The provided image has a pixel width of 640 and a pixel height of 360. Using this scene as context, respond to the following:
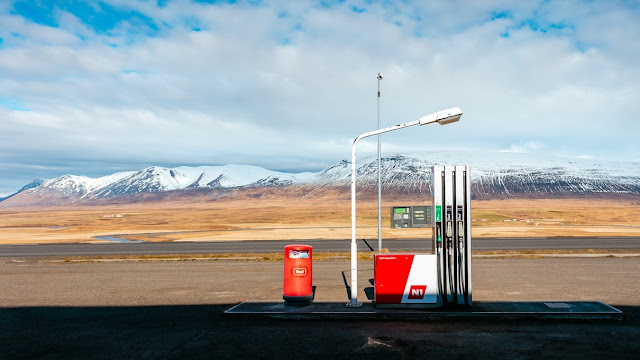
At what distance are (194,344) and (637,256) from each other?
22.5 m

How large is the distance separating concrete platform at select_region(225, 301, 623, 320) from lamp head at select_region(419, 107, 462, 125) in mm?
4482

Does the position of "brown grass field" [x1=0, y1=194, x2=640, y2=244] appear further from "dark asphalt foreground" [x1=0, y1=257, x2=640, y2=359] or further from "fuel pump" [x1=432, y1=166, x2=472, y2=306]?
"fuel pump" [x1=432, y1=166, x2=472, y2=306]

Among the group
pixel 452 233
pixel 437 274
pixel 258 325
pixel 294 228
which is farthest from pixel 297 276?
pixel 294 228

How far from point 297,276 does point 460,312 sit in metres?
4.09

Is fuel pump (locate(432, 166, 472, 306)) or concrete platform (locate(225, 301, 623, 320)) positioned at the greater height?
fuel pump (locate(432, 166, 472, 306))

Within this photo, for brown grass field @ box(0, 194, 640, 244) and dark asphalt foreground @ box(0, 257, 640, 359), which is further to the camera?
brown grass field @ box(0, 194, 640, 244)

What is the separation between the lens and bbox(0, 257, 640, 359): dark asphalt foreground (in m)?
8.45

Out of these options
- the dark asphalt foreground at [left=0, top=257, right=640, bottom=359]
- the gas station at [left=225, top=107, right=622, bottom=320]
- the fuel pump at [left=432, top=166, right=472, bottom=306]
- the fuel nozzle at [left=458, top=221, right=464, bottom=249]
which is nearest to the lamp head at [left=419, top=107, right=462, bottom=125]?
the gas station at [left=225, top=107, right=622, bottom=320]

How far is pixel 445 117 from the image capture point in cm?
1113

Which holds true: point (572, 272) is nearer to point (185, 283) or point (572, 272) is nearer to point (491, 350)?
point (491, 350)

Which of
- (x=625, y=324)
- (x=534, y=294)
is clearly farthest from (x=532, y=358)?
(x=534, y=294)

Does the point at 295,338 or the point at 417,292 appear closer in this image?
the point at 295,338

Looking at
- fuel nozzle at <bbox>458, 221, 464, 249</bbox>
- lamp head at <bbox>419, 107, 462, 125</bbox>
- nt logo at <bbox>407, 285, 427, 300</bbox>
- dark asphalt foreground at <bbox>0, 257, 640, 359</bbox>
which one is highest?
lamp head at <bbox>419, 107, 462, 125</bbox>

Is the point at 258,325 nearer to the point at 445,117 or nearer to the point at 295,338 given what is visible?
the point at 295,338
